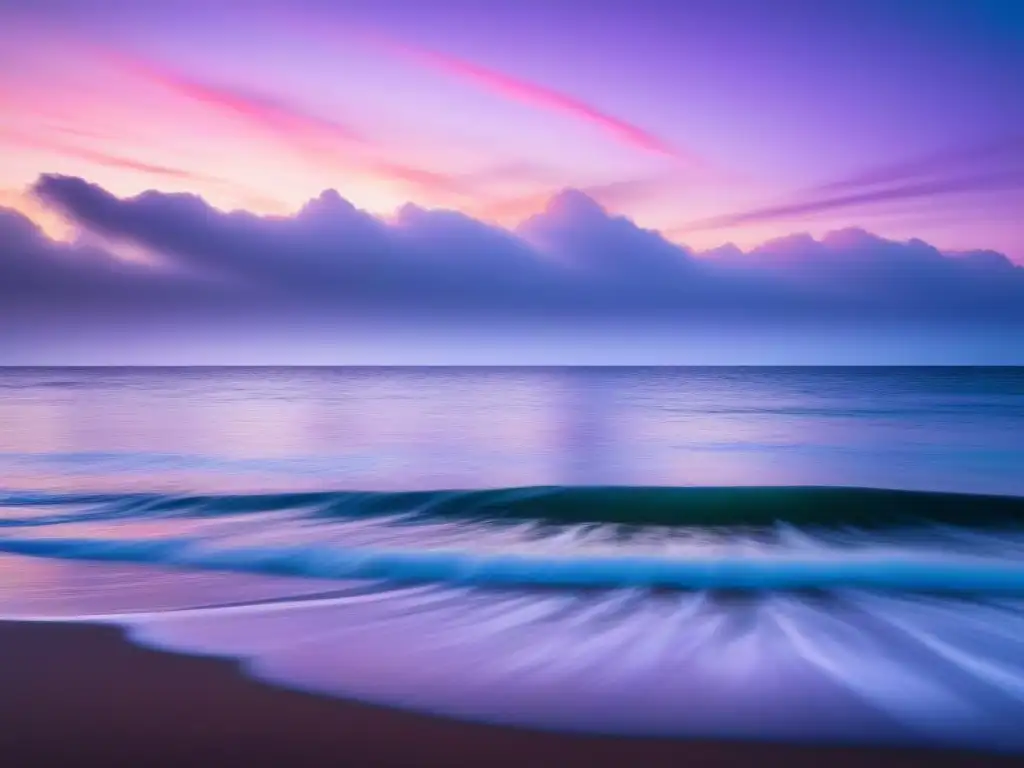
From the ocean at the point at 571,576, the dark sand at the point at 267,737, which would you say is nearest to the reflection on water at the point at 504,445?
the ocean at the point at 571,576

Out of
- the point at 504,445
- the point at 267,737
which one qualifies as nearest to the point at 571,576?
the point at 267,737

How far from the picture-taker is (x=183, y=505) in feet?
41.2

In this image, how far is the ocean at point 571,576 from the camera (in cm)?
468

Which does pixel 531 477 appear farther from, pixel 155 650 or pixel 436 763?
pixel 436 763

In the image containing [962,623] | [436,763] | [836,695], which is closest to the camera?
[436,763]

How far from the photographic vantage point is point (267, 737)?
4059 mm

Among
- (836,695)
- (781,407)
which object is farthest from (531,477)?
(781,407)

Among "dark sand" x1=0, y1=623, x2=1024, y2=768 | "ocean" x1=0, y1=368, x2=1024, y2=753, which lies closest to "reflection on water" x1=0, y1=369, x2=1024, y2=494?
"ocean" x1=0, y1=368, x2=1024, y2=753

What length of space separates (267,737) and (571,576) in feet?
14.4

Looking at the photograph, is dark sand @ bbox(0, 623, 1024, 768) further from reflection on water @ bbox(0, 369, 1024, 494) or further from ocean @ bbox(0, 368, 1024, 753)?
reflection on water @ bbox(0, 369, 1024, 494)

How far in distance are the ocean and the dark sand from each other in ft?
0.59

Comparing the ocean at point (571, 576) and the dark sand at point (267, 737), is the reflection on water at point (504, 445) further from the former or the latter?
the dark sand at point (267, 737)

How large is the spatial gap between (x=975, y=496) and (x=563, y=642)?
36.0 feet

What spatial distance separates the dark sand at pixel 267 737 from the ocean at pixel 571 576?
0.59ft
